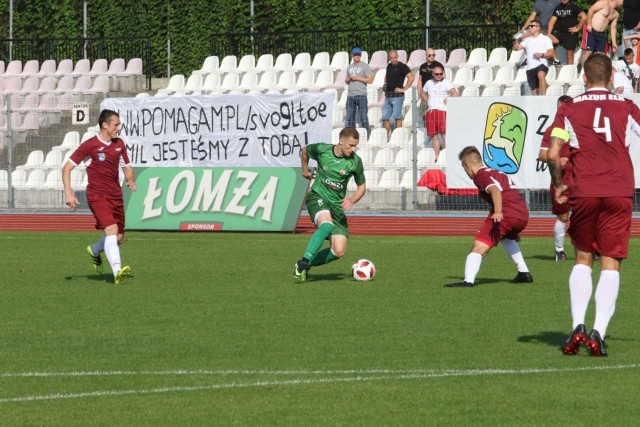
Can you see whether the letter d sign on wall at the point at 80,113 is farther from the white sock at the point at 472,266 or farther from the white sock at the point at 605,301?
the white sock at the point at 605,301

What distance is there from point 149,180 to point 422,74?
23.2 ft

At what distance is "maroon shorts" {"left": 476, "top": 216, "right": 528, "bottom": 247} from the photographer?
1431 cm

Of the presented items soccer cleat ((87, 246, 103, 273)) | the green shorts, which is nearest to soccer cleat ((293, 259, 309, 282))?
the green shorts

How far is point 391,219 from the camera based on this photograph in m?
26.0

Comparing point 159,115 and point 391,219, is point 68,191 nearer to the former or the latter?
point 391,219

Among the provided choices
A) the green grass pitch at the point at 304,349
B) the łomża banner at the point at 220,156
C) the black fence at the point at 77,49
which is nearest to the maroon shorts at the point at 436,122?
the łomża banner at the point at 220,156

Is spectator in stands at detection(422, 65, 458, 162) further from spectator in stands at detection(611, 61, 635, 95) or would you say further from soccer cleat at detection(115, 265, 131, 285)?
soccer cleat at detection(115, 265, 131, 285)

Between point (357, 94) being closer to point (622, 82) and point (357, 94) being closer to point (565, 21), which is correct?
point (565, 21)

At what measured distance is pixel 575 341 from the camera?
9.19m

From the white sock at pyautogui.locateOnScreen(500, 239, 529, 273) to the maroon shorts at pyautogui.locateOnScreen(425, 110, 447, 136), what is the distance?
1303 centimetres

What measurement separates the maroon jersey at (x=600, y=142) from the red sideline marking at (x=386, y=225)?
13317 mm

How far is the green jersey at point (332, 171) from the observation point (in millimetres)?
15055

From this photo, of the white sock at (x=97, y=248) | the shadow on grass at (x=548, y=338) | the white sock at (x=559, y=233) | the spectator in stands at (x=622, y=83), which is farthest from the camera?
the spectator in stands at (x=622, y=83)

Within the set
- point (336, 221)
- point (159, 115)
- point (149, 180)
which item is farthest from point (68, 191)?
point (159, 115)
